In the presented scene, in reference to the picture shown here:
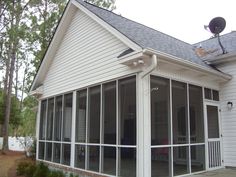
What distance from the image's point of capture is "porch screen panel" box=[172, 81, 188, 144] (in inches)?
291

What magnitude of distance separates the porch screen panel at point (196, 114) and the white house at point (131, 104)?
0.03 meters

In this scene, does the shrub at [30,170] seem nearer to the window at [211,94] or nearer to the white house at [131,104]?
the white house at [131,104]

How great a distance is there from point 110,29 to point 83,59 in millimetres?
1929

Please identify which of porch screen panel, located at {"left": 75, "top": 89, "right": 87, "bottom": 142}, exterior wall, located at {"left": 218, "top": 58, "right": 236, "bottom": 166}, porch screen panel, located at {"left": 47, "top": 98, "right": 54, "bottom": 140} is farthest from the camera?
porch screen panel, located at {"left": 47, "top": 98, "right": 54, "bottom": 140}

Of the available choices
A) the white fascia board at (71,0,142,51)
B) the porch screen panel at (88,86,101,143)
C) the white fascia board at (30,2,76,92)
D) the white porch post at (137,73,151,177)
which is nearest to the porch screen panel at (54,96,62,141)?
the white fascia board at (30,2,76,92)

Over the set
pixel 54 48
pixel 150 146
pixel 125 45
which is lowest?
pixel 150 146

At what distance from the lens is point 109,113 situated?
25.2 ft

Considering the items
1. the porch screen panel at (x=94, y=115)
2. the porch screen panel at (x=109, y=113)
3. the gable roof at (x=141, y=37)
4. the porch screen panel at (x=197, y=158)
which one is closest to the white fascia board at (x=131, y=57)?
the gable roof at (x=141, y=37)

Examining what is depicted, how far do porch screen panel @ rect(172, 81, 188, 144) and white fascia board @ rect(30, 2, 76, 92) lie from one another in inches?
206

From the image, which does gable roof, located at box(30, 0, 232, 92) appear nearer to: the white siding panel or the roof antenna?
the white siding panel

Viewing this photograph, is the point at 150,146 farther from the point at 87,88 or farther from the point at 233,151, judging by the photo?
the point at 233,151

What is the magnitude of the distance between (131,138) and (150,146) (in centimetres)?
55

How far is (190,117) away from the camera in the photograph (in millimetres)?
8055

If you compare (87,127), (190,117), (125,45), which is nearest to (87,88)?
(87,127)
